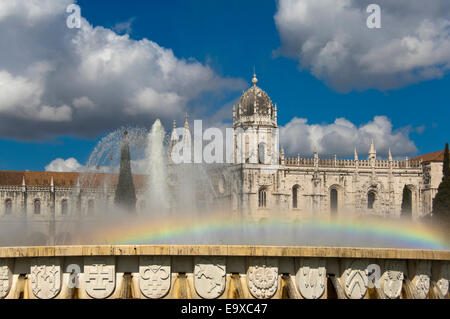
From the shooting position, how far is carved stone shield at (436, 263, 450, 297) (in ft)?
27.2

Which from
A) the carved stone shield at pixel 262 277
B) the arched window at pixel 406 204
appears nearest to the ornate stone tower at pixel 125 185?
the arched window at pixel 406 204

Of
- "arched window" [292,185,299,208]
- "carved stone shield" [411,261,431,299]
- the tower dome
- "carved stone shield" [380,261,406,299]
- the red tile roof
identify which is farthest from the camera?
the red tile roof

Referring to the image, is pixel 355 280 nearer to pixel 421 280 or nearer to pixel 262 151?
pixel 421 280

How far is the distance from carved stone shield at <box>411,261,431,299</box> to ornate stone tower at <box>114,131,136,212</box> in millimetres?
25574

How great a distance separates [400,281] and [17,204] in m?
50.5

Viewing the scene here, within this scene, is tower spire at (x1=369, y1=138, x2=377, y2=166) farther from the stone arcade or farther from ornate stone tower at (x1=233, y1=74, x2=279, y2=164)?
ornate stone tower at (x1=233, y1=74, x2=279, y2=164)

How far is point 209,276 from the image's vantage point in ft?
24.4

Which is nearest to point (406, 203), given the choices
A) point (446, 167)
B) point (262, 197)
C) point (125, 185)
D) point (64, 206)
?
point (446, 167)

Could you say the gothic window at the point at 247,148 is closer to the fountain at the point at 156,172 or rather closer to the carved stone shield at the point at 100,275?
the fountain at the point at 156,172

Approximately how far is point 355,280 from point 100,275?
378 cm

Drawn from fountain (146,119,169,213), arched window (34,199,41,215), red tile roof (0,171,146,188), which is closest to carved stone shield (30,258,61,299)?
fountain (146,119,169,213)

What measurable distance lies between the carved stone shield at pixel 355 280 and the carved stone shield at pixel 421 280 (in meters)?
0.88

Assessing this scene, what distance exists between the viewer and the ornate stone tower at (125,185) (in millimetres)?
32750
